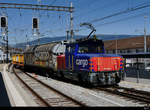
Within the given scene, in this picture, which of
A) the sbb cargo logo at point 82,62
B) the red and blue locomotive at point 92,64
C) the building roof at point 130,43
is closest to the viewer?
the red and blue locomotive at point 92,64

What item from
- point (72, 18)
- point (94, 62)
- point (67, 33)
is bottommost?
point (94, 62)

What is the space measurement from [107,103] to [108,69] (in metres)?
3.78

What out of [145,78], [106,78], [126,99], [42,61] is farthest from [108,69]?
[42,61]

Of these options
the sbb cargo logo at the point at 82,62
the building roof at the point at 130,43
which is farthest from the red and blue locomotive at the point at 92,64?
the building roof at the point at 130,43

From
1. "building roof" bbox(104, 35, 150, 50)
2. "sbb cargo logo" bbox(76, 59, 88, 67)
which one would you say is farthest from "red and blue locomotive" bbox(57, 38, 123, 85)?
"building roof" bbox(104, 35, 150, 50)

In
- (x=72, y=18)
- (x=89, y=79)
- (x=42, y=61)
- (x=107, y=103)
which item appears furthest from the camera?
(x=72, y=18)

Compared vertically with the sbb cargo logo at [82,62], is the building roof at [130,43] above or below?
above

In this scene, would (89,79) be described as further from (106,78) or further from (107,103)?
(107,103)

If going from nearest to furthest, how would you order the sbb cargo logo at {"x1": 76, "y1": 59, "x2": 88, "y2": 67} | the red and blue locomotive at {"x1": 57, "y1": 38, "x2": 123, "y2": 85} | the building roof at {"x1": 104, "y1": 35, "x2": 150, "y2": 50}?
the red and blue locomotive at {"x1": 57, "y1": 38, "x2": 123, "y2": 85} → the sbb cargo logo at {"x1": 76, "y1": 59, "x2": 88, "y2": 67} → the building roof at {"x1": 104, "y1": 35, "x2": 150, "y2": 50}

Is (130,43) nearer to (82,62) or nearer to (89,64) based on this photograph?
(82,62)

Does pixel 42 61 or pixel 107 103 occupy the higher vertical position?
pixel 42 61

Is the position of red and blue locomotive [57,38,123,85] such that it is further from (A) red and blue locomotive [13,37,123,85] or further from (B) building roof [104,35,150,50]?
(B) building roof [104,35,150,50]

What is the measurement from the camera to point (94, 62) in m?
11.6

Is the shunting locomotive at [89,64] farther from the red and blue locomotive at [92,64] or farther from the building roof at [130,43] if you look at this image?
the building roof at [130,43]
